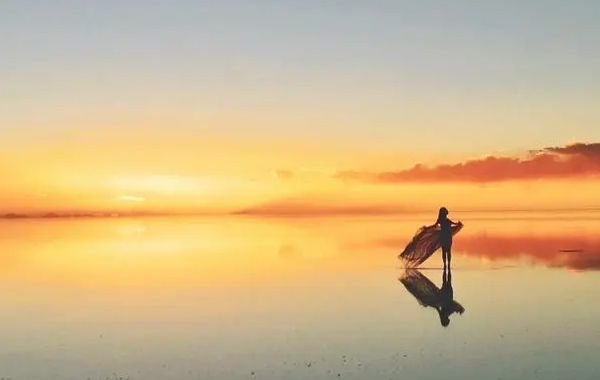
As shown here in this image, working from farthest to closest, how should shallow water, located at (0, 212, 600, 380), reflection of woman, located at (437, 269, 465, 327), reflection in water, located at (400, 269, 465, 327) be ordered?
reflection in water, located at (400, 269, 465, 327)
reflection of woman, located at (437, 269, 465, 327)
shallow water, located at (0, 212, 600, 380)

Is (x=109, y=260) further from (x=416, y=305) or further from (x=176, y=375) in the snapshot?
(x=176, y=375)

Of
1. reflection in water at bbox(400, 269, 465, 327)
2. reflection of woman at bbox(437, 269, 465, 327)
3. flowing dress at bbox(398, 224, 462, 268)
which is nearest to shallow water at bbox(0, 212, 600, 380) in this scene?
reflection of woman at bbox(437, 269, 465, 327)

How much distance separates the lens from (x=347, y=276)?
36.3 metres

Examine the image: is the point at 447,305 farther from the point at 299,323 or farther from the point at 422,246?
the point at 422,246

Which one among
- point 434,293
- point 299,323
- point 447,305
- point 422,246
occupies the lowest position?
point 299,323

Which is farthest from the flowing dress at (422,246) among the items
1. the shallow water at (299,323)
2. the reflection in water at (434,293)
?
the reflection in water at (434,293)

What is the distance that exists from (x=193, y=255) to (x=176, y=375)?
1567 inches

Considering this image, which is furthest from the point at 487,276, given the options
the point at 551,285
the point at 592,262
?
the point at 592,262

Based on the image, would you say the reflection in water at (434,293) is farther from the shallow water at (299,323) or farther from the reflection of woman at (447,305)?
the shallow water at (299,323)

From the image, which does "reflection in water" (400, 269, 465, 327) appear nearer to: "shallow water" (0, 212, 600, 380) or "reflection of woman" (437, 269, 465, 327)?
"reflection of woman" (437, 269, 465, 327)

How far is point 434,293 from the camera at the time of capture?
29203mm

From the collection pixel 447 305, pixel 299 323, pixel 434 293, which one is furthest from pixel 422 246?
pixel 299 323

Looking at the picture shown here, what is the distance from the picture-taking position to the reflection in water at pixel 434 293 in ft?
81.3

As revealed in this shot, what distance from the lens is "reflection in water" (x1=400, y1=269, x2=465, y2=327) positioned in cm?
2477
